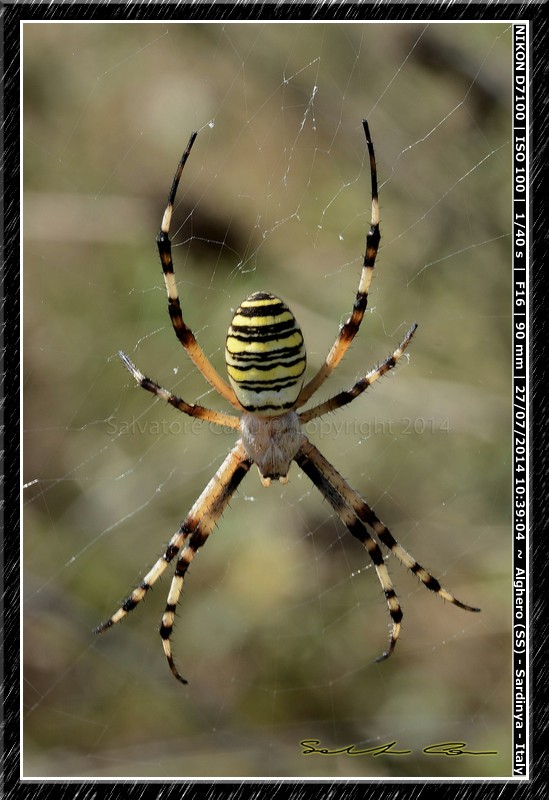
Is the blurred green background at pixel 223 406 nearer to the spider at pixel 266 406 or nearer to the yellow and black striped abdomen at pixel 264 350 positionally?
the spider at pixel 266 406

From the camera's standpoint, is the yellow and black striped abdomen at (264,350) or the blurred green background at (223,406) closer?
the yellow and black striped abdomen at (264,350)

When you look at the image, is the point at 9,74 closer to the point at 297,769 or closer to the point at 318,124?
the point at 318,124

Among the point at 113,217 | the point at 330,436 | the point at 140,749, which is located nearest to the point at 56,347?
the point at 113,217
